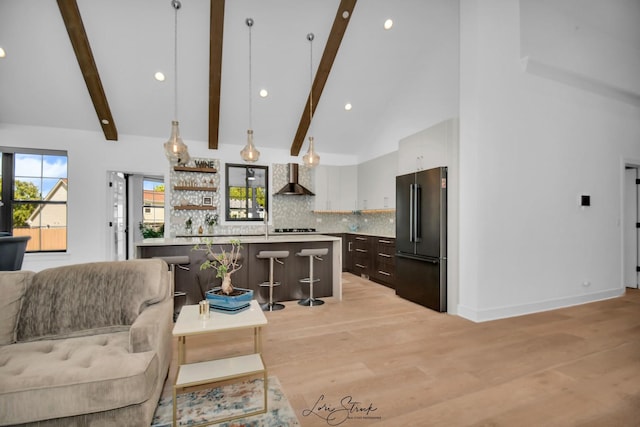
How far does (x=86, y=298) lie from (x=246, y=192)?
476 cm

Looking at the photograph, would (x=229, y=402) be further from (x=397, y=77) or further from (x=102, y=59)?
(x=397, y=77)

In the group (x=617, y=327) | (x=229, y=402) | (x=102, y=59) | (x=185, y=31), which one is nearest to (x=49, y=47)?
(x=102, y=59)

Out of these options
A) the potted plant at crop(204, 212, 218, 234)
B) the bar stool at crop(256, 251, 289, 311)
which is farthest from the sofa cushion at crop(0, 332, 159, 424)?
the potted plant at crop(204, 212, 218, 234)

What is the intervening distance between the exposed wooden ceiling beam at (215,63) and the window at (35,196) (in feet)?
9.06

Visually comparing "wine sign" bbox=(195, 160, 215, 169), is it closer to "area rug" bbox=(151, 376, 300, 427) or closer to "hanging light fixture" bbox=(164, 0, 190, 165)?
"hanging light fixture" bbox=(164, 0, 190, 165)

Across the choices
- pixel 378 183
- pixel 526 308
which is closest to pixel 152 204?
pixel 378 183

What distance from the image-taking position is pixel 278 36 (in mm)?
4777

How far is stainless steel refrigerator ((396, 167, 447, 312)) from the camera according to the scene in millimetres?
4043

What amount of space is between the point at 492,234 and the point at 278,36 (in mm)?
4182

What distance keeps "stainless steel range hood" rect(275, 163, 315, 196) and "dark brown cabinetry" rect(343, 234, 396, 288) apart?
146cm

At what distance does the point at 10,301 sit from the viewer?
6.69ft

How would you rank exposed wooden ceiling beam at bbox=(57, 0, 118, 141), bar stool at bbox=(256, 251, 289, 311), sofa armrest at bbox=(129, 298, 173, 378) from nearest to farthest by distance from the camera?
1. sofa armrest at bbox=(129, 298, 173, 378)
2. exposed wooden ceiling beam at bbox=(57, 0, 118, 141)
3. bar stool at bbox=(256, 251, 289, 311)

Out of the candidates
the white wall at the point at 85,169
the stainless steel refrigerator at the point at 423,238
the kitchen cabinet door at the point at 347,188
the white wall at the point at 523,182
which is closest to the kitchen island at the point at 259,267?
the stainless steel refrigerator at the point at 423,238

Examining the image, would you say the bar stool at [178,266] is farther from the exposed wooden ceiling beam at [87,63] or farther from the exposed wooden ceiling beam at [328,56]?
the exposed wooden ceiling beam at [328,56]
